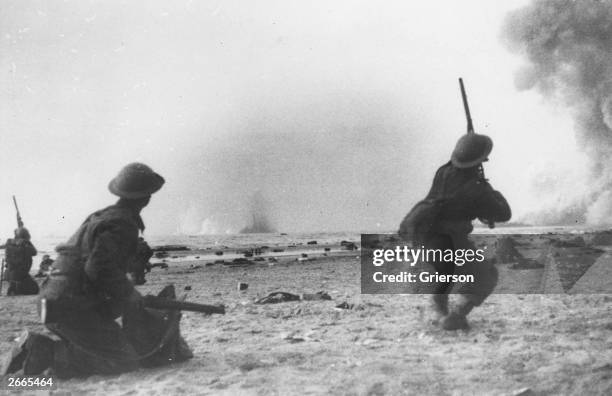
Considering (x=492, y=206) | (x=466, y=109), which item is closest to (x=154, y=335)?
(x=492, y=206)

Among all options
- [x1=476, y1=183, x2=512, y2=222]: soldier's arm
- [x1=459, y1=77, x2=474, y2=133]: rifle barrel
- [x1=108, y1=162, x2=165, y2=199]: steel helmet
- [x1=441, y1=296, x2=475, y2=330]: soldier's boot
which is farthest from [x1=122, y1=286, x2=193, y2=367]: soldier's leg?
[x1=459, y1=77, x2=474, y2=133]: rifle barrel

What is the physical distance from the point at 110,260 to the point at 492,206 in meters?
3.44

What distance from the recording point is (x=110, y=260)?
403 centimetres

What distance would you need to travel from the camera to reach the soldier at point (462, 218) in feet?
16.9

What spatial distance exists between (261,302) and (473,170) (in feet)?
14.0

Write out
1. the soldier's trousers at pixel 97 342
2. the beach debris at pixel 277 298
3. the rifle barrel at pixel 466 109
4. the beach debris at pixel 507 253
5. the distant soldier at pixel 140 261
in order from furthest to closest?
the beach debris at pixel 507 253 → the beach debris at pixel 277 298 → the rifle barrel at pixel 466 109 → the distant soldier at pixel 140 261 → the soldier's trousers at pixel 97 342

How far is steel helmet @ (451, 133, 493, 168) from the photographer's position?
5.20 meters

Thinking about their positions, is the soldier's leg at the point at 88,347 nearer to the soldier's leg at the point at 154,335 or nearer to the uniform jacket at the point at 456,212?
the soldier's leg at the point at 154,335

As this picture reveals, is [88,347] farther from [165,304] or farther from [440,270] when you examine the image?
[440,270]

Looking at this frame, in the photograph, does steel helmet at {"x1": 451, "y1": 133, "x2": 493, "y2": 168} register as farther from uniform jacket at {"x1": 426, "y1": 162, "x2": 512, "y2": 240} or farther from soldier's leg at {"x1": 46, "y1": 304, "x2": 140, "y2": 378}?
soldier's leg at {"x1": 46, "y1": 304, "x2": 140, "y2": 378}

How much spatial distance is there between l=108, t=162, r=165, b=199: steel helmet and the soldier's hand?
2.54ft

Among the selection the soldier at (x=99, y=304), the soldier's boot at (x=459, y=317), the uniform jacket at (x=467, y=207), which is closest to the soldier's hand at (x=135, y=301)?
the soldier at (x=99, y=304)

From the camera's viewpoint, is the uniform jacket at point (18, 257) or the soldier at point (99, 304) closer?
the soldier at point (99, 304)

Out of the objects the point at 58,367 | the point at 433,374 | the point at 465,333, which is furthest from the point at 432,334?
the point at 58,367
